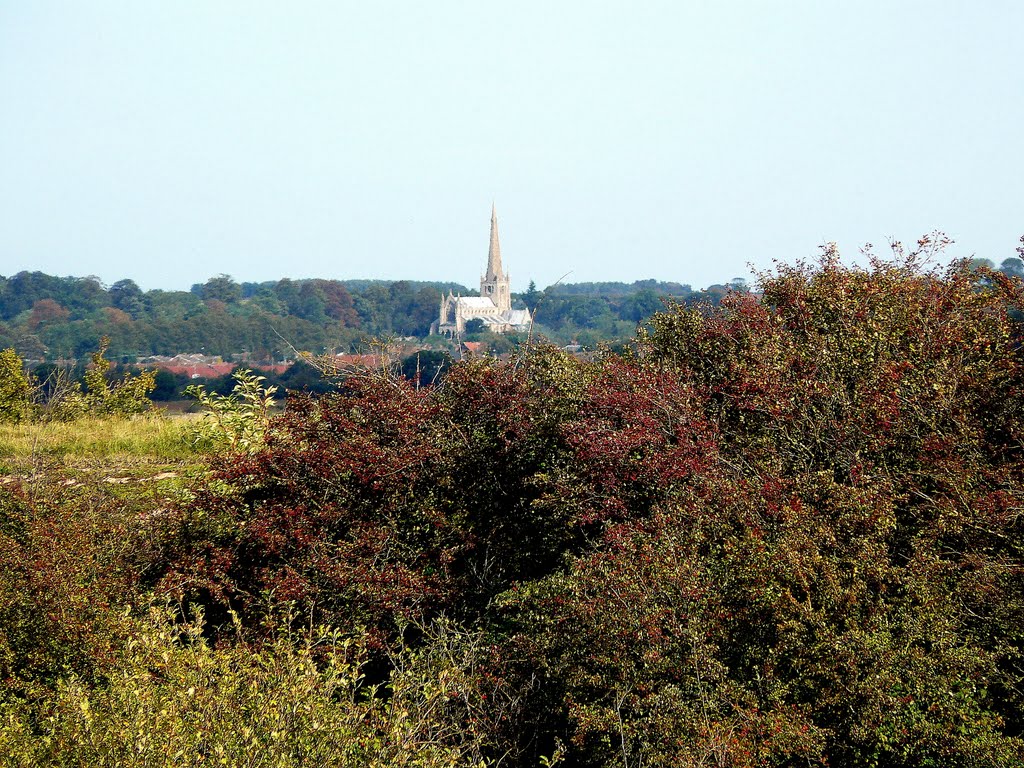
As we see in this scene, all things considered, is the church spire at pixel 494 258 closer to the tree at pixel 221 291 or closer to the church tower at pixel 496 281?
the church tower at pixel 496 281

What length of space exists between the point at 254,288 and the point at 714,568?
570ft

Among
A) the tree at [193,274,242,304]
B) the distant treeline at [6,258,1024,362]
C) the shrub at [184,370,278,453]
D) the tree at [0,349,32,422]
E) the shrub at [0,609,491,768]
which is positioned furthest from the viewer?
the tree at [193,274,242,304]

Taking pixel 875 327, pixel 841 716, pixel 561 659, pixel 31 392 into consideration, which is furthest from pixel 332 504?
pixel 31 392

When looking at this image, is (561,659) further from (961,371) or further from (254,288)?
(254,288)

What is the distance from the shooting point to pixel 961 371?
27.6 ft

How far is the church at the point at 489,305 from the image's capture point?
111 meters

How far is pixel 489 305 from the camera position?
119m

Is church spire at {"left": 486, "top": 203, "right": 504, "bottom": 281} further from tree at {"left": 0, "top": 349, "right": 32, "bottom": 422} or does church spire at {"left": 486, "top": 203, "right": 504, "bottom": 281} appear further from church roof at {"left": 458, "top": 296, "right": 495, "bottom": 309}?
tree at {"left": 0, "top": 349, "right": 32, "bottom": 422}

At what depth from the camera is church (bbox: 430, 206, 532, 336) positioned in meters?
111

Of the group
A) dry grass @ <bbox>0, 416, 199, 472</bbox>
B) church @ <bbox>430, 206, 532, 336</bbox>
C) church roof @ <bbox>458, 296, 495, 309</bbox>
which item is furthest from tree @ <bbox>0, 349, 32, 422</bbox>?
church roof @ <bbox>458, 296, 495, 309</bbox>

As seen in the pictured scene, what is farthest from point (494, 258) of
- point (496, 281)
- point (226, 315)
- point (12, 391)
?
point (12, 391)

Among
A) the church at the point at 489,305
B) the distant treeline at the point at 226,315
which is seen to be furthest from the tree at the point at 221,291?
the church at the point at 489,305

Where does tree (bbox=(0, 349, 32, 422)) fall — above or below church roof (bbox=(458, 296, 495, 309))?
below

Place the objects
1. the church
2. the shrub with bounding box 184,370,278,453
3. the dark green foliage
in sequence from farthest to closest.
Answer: the church < the shrub with bounding box 184,370,278,453 < the dark green foliage
